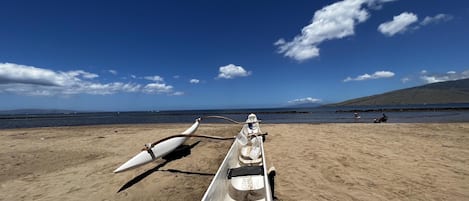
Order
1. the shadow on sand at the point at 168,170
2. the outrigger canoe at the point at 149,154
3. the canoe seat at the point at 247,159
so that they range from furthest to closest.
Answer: the canoe seat at the point at 247,159
the shadow on sand at the point at 168,170
the outrigger canoe at the point at 149,154

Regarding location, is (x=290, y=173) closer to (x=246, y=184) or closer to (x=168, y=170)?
(x=246, y=184)

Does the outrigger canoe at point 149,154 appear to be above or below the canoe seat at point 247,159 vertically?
above

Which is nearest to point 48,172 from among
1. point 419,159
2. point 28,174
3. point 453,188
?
point 28,174

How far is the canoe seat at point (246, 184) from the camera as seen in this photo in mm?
4105

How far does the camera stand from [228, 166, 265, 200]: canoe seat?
13.5 feet

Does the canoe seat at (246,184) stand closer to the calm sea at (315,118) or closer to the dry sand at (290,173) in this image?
the dry sand at (290,173)

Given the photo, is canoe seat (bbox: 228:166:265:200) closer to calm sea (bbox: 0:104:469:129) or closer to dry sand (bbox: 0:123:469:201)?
dry sand (bbox: 0:123:469:201)

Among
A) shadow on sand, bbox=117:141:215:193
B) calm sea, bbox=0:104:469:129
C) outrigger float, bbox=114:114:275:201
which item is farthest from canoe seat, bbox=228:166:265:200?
calm sea, bbox=0:104:469:129

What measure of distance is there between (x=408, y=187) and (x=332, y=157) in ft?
7.82

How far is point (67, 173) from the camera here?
629cm

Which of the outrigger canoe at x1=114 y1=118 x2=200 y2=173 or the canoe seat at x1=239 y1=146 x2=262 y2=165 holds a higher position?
the outrigger canoe at x1=114 y1=118 x2=200 y2=173

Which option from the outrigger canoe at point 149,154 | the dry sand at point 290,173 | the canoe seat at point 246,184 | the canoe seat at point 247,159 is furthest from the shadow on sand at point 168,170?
the canoe seat at point 246,184

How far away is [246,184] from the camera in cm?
444

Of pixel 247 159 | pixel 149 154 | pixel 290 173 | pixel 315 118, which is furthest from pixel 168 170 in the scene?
pixel 315 118
